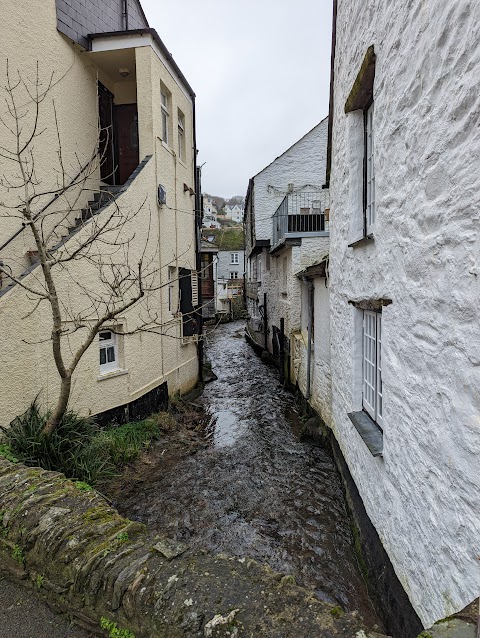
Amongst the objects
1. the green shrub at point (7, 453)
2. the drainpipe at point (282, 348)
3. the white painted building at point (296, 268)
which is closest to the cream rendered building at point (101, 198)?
the green shrub at point (7, 453)

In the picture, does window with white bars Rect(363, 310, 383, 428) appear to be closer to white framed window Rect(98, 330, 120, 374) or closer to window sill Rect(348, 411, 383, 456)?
window sill Rect(348, 411, 383, 456)

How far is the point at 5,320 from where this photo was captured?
19.2 feet

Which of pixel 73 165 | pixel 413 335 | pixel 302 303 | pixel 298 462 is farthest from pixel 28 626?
pixel 302 303

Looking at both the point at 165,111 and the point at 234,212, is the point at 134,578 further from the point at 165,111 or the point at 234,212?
the point at 234,212

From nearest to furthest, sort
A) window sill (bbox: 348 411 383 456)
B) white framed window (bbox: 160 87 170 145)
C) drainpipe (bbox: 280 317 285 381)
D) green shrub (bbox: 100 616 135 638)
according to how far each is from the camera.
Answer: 1. green shrub (bbox: 100 616 135 638)
2. window sill (bbox: 348 411 383 456)
3. white framed window (bbox: 160 87 170 145)
4. drainpipe (bbox: 280 317 285 381)

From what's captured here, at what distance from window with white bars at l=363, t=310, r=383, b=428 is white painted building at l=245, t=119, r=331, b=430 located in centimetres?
276

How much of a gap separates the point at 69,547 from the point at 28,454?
8.97ft

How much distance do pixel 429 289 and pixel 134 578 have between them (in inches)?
105

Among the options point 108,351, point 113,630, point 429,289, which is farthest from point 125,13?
point 113,630

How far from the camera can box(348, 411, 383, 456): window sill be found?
397 cm

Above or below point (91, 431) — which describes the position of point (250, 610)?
above

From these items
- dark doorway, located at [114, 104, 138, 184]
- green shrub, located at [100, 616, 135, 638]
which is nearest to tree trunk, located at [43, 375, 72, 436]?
green shrub, located at [100, 616, 135, 638]

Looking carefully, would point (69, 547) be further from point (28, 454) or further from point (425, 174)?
point (425, 174)

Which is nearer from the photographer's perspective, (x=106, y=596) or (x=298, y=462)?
(x=106, y=596)
